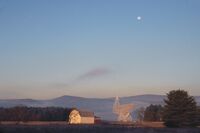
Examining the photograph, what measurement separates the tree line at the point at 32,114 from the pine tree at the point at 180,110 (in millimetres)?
39674

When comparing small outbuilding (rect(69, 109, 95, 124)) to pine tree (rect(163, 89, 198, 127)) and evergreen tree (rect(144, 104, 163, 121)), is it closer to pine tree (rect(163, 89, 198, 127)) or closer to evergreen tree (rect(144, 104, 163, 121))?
evergreen tree (rect(144, 104, 163, 121))

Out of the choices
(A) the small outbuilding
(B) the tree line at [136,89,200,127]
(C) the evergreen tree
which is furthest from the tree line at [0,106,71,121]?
(B) the tree line at [136,89,200,127]

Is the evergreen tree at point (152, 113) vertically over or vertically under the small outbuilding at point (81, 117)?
over

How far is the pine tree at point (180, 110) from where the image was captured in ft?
259

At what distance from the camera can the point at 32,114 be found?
11662cm

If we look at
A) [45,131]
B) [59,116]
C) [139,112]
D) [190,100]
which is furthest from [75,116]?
[45,131]

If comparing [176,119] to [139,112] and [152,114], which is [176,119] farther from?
[139,112]

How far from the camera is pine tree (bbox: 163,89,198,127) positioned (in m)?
79.1

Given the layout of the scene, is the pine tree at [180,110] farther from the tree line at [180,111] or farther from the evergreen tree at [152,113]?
the evergreen tree at [152,113]

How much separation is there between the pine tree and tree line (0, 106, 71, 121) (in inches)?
1562

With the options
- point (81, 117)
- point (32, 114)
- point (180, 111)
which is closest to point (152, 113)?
point (81, 117)

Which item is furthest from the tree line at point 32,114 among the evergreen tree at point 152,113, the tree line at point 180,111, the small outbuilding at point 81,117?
the tree line at point 180,111

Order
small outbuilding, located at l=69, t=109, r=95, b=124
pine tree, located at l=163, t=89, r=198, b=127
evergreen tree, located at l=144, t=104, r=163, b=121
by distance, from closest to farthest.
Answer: pine tree, located at l=163, t=89, r=198, b=127
small outbuilding, located at l=69, t=109, r=95, b=124
evergreen tree, located at l=144, t=104, r=163, b=121

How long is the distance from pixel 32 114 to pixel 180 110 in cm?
4904
